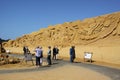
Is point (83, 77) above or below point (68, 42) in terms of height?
below

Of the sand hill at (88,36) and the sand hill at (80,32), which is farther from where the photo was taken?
the sand hill at (80,32)

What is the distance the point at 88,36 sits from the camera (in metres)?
48.9

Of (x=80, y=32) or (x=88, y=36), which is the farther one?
(x=80, y=32)

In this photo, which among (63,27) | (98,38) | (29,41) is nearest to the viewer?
(98,38)

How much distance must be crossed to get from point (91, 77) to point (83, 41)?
104ft

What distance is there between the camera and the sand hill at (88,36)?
36219 millimetres

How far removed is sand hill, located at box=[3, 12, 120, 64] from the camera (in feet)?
119

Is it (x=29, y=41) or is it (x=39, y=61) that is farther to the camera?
(x=29, y=41)

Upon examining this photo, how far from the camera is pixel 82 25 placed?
54188 mm

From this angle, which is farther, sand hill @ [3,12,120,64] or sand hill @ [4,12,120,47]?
sand hill @ [4,12,120,47]

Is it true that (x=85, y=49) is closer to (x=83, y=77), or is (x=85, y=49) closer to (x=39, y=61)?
(x=39, y=61)

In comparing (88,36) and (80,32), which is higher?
(80,32)

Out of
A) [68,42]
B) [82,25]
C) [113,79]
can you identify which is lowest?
[113,79]

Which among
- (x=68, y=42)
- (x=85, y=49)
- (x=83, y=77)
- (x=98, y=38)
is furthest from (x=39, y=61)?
(x=68, y=42)
